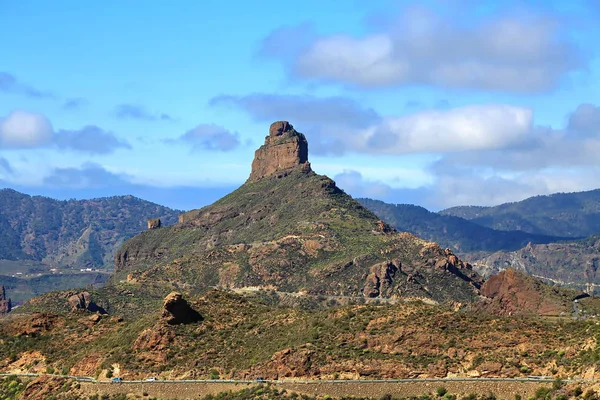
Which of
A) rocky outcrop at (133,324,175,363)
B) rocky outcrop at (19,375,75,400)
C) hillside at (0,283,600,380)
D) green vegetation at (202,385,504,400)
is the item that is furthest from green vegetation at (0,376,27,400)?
Result: green vegetation at (202,385,504,400)

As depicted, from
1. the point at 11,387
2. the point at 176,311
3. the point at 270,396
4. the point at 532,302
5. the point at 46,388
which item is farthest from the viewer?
the point at 532,302

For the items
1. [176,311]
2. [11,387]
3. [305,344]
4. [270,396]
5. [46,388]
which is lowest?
[270,396]

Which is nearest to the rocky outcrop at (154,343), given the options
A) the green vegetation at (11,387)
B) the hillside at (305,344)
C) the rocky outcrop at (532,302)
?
the hillside at (305,344)

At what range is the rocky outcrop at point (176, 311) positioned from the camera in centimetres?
→ 12484

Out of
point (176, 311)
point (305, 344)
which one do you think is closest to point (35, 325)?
point (176, 311)

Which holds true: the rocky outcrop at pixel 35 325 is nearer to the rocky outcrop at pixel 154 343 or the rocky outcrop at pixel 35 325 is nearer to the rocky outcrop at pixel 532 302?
the rocky outcrop at pixel 154 343

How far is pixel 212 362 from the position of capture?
116750 mm

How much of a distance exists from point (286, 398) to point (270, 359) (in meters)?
7.71

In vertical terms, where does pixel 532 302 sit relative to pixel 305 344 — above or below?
above

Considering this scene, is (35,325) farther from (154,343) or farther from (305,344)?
(305,344)

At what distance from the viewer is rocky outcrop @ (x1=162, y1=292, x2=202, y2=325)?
12484cm

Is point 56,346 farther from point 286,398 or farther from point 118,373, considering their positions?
point 286,398

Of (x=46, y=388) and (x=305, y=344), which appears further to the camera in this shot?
(x=46, y=388)

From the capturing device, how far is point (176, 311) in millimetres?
125688
